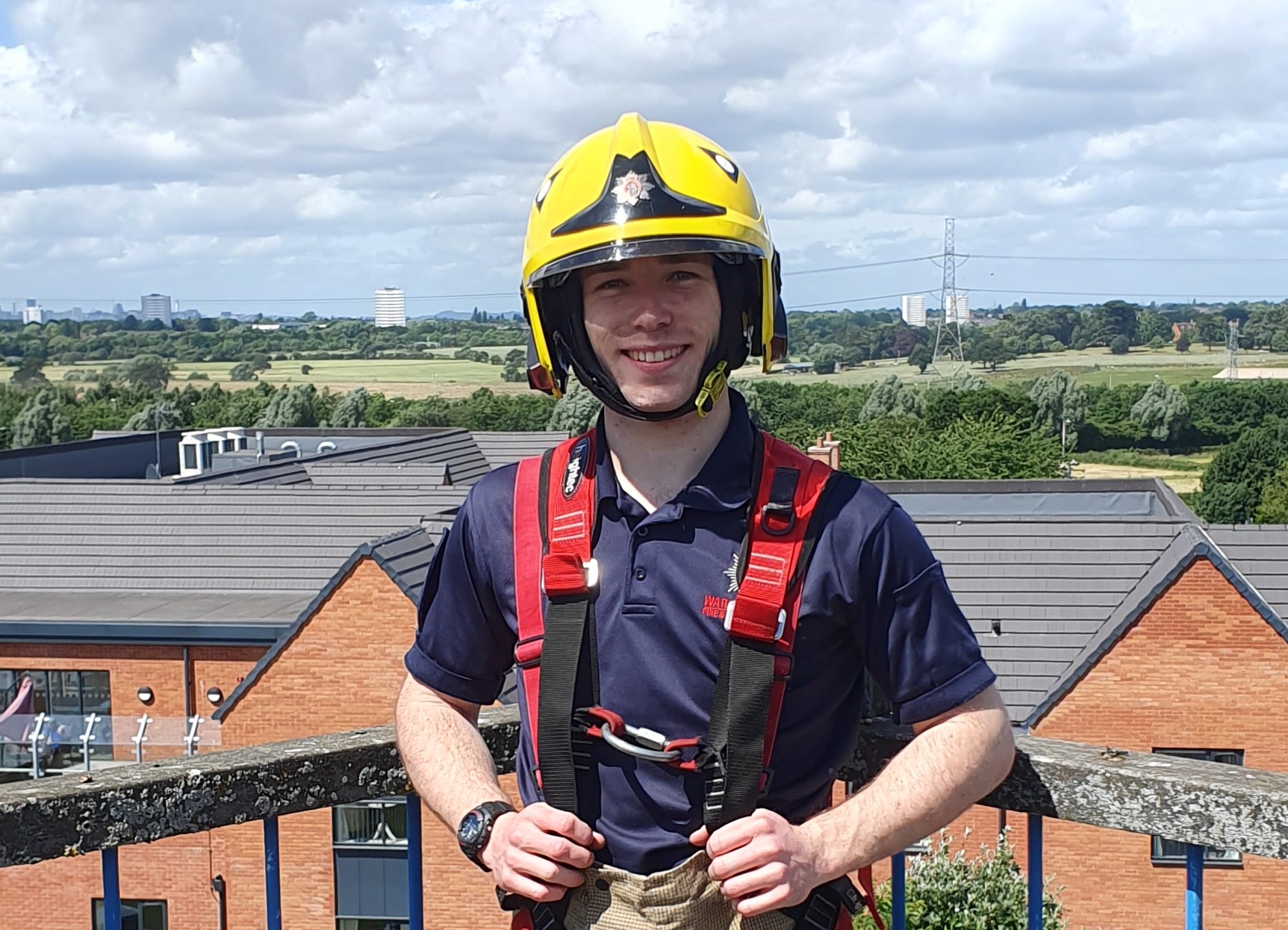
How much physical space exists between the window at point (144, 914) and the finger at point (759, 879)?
1746 cm

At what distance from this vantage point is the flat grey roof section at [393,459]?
32375 millimetres

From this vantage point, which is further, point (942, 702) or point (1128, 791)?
point (1128, 791)

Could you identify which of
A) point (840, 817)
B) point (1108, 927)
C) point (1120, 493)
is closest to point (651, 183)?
point (840, 817)

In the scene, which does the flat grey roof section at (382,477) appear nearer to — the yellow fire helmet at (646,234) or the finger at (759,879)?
the yellow fire helmet at (646,234)

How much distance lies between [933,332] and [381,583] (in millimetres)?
161566

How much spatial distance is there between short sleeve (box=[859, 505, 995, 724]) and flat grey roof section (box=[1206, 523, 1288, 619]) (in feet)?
64.7

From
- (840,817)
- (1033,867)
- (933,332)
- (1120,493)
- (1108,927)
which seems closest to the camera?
(840,817)

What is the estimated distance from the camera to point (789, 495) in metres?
2.65

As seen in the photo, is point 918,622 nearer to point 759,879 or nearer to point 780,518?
point 780,518

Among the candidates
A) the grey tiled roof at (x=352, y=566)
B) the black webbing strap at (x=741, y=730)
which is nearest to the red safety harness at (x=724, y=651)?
the black webbing strap at (x=741, y=730)

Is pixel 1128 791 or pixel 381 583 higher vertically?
pixel 1128 791

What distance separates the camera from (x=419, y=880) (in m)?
3.24

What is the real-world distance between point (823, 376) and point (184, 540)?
120 meters

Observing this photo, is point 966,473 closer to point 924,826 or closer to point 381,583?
point 381,583
